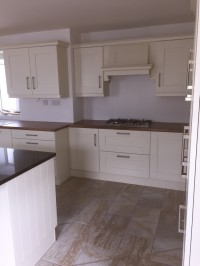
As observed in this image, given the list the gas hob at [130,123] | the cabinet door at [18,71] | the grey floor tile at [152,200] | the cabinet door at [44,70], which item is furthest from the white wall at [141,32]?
the grey floor tile at [152,200]

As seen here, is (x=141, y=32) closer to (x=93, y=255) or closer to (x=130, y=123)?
(x=130, y=123)

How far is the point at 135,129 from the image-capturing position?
10.5 ft

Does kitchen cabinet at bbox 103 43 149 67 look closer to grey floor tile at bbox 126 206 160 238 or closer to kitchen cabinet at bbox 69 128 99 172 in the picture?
kitchen cabinet at bbox 69 128 99 172

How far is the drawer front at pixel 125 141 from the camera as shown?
3.22 meters

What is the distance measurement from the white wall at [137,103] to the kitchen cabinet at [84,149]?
1.96ft

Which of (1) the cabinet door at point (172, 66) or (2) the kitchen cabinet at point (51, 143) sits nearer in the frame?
(1) the cabinet door at point (172, 66)

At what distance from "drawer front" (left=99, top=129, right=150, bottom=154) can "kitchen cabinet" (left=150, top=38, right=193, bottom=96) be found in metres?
0.68

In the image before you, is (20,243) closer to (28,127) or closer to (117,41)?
(28,127)

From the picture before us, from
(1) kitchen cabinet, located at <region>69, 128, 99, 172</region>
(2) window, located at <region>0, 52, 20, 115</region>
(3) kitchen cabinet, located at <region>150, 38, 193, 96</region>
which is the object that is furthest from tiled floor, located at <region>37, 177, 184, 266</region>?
(2) window, located at <region>0, 52, 20, 115</region>

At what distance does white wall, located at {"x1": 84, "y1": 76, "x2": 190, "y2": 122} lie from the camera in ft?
11.6

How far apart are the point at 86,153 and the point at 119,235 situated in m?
1.52

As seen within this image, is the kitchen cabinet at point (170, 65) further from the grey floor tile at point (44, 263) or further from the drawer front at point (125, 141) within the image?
the grey floor tile at point (44, 263)

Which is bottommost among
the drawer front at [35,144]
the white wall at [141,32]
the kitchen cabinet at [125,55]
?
the drawer front at [35,144]

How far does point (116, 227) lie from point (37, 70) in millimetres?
2490
